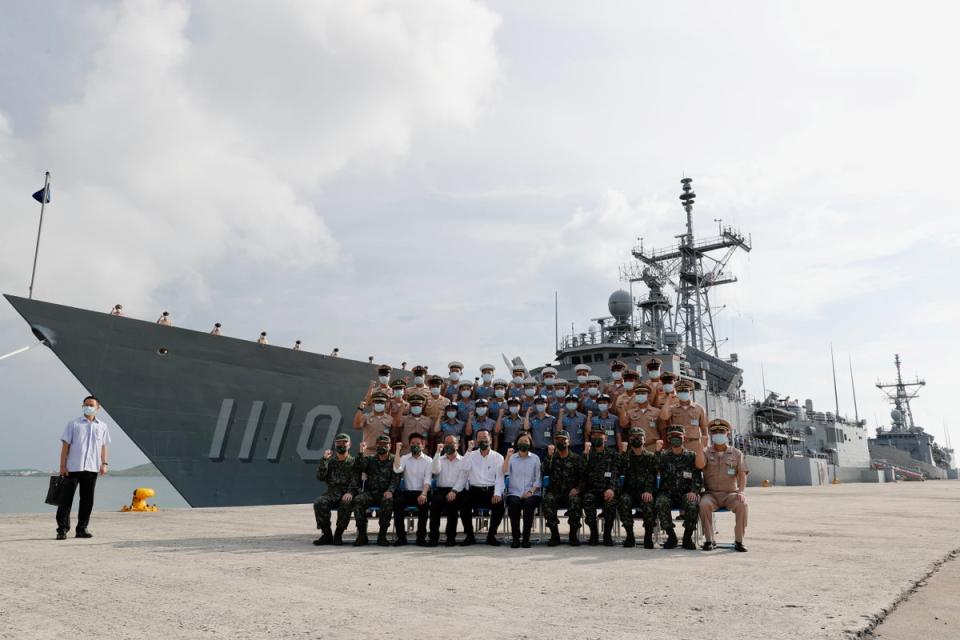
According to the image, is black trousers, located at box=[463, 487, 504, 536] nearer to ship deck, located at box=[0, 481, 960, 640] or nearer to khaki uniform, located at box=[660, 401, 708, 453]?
ship deck, located at box=[0, 481, 960, 640]

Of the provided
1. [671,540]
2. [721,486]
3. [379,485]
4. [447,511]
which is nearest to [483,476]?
[447,511]

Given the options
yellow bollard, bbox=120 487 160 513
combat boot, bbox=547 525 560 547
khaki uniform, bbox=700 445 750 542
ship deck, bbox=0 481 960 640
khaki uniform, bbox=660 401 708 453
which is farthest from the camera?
yellow bollard, bbox=120 487 160 513

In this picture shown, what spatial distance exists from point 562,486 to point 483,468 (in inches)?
32.5

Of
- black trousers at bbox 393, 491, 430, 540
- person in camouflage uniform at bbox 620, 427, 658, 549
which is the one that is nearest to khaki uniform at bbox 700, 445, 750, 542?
person in camouflage uniform at bbox 620, 427, 658, 549

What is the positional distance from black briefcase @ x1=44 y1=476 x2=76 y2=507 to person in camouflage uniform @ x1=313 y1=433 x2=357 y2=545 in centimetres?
241

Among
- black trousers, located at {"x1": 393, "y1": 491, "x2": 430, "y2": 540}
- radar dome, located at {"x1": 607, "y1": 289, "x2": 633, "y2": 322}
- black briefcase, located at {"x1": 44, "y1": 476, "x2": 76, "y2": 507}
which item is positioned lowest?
black trousers, located at {"x1": 393, "y1": 491, "x2": 430, "y2": 540}

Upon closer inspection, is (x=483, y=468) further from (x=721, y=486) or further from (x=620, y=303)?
(x=620, y=303)

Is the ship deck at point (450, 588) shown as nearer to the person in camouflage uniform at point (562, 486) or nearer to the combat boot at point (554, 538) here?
the combat boot at point (554, 538)

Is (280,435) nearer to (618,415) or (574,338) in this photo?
(618,415)

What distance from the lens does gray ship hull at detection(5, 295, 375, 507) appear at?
10688 mm

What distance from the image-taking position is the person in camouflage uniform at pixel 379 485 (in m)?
6.73

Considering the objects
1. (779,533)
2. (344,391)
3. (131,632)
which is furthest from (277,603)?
(344,391)

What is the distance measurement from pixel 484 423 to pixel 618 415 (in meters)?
1.61

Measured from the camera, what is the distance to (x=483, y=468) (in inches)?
275
